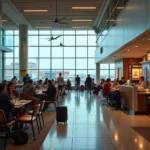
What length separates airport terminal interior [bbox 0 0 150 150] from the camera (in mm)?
6262

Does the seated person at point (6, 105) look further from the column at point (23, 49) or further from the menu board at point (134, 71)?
the column at point (23, 49)

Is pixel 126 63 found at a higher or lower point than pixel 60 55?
lower

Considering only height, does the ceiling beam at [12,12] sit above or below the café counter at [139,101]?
above

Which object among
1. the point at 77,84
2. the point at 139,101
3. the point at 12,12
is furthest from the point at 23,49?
the point at 139,101

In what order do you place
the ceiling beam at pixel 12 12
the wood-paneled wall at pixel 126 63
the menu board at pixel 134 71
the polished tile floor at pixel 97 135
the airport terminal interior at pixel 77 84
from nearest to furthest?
the polished tile floor at pixel 97 135, the airport terminal interior at pixel 77 84, the ceiling beam at pixel 12 12, the menu board at pixel 134 71, the wood-paneled wall at pixel 126 63

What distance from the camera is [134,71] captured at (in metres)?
19.3

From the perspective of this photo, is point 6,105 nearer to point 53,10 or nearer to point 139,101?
point 139,101

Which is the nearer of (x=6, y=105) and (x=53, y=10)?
(x=6, y=105)

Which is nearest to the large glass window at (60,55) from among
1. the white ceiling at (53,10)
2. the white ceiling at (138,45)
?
the white ceiling at (53,10)

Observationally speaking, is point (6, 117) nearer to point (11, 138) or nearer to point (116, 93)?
point (11, 138)

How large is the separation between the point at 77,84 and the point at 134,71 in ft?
25.7

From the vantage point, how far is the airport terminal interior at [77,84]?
6.26 m

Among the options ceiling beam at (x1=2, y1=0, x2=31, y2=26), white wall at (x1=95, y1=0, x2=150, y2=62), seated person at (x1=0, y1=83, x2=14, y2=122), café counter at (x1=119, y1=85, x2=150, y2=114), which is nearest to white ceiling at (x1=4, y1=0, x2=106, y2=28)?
ceiling beam at (x1=2, y1=0, x2=31, y2=26)

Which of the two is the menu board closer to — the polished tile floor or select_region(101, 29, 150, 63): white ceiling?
select_region(101, 29, 150, 63): white ceiling
